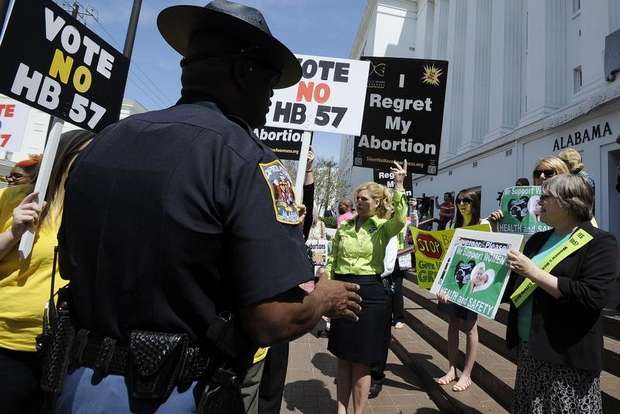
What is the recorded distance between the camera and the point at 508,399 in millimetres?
3619

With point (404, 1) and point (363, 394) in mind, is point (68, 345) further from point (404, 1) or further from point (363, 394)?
point (404, 1)

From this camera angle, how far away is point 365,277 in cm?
336

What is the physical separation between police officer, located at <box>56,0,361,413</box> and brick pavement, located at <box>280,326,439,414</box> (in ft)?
9.59

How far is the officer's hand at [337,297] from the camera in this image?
1269mm

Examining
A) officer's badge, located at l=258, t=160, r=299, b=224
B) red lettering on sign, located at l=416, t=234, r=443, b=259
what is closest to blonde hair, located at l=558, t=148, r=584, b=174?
red lettering on sign, located at l=416, t=234, r=443, b=259

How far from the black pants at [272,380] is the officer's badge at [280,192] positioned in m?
1.31

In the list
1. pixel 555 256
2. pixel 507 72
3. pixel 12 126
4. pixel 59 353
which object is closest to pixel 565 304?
pixel 555 256

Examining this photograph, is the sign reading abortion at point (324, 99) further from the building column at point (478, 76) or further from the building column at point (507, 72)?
the building column at point (478, 76)

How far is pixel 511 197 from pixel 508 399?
5.93ft

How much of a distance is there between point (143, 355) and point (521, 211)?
3.06m

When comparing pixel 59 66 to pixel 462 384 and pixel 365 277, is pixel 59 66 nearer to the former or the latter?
pixel 365 277

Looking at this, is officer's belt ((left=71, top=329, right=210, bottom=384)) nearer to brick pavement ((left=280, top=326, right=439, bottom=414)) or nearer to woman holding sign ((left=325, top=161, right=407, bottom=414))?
woman holding sign ((left=325, top=161, right=407, bottom=414))

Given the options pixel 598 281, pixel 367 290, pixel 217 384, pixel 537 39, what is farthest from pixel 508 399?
pixel 537 39

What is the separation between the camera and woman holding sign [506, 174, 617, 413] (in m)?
1.98
